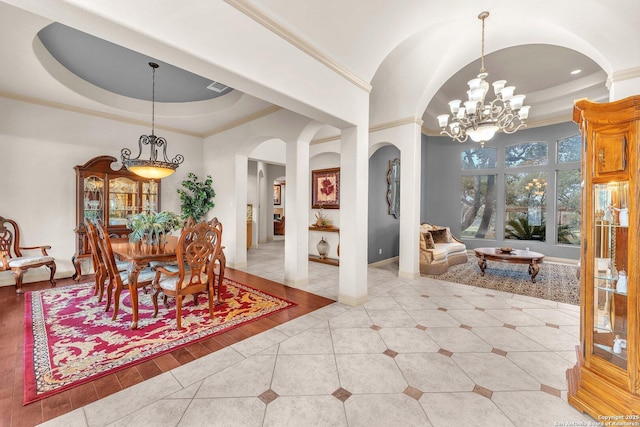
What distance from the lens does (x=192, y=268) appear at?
2.88 m

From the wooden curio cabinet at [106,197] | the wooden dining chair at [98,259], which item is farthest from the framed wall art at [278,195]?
the wooden dining chair at [98,259]

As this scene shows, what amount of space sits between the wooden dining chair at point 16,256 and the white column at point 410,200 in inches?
235

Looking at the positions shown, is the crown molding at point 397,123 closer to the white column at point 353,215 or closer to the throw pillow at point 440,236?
the white column at point 353,215

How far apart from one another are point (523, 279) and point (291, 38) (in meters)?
5.56

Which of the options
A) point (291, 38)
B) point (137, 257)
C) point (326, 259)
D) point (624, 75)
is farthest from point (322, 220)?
point (624, 75)

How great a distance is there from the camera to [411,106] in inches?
189

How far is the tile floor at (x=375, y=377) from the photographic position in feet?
5.57

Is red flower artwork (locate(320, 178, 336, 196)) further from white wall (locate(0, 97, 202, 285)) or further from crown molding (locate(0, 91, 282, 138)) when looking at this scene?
white wall (locate(0, 97, 202, 285))

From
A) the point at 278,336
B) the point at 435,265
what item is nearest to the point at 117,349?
the point at 278,336

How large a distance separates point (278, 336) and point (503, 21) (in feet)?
15.2

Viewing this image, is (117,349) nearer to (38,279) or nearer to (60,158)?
(38,279)

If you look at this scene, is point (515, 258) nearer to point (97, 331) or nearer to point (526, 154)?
point (526, 154)

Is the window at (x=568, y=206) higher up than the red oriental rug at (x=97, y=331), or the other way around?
the window at (x=568, y=206)

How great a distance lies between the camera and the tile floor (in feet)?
5.57
